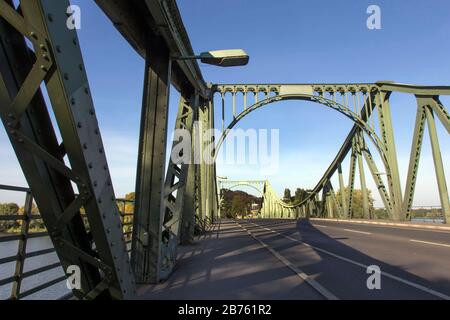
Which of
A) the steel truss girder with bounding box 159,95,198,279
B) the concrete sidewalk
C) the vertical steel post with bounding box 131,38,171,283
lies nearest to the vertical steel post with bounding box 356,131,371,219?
the concrete sidewalk

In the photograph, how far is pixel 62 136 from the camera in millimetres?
2814

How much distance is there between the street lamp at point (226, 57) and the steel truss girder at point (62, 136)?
335 centimetres

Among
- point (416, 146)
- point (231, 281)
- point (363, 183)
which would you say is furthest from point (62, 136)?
point (363, 183)

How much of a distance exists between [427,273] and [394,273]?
1.86ft

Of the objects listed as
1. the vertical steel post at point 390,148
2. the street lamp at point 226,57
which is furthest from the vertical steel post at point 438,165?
the street lamp at point 226,57

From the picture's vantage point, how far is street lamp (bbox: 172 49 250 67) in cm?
601

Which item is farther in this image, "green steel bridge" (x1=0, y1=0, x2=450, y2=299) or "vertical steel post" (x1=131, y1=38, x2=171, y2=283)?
"vertical steel post" (x1=131, y1=38, x2=171, y2=283)

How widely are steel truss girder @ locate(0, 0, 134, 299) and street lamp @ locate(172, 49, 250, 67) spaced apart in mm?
3352

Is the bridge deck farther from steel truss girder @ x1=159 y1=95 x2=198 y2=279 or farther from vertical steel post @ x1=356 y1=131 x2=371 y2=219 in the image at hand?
vertical steel post @ x1=356 y1=131 x2=371 y2=219

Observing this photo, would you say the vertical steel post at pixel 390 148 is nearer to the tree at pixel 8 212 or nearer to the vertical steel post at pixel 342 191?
the vertical steel post at pixel 342 191

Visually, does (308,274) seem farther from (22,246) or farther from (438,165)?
(438,165)

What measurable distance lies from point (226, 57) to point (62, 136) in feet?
12.5

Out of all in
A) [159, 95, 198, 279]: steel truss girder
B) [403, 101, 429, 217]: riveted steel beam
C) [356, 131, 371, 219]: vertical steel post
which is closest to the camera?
[159, 95, 198, 279]: steel truss girder
